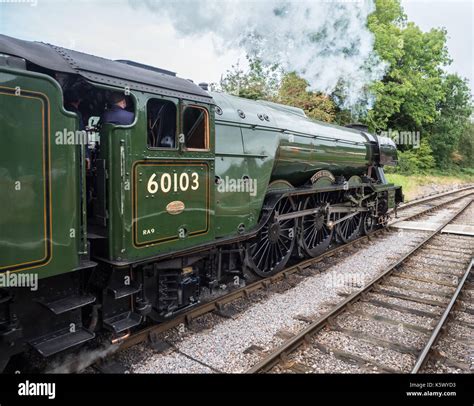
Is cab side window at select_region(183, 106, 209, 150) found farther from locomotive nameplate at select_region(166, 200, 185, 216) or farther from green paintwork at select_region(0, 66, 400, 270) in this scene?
locomotive nameplate at select_region(166, 200, 185, 216)

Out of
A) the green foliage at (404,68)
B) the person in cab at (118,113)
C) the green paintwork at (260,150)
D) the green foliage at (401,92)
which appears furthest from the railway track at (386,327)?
the green foliage at (404,68)

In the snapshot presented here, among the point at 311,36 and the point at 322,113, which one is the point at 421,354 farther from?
the point at 322,113

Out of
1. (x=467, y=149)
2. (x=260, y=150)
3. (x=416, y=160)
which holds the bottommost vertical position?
(x=260, y=150)

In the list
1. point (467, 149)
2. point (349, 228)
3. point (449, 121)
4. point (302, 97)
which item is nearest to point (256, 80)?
point (302, 97)

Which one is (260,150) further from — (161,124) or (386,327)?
(386,327)

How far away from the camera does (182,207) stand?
4.52m

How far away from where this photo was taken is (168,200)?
431 centimetres

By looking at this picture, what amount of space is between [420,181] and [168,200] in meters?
29.9

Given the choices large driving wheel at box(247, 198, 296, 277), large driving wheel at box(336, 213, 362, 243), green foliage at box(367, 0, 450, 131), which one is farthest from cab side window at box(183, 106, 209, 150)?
green foliage at box(367, 0, 450, 131)

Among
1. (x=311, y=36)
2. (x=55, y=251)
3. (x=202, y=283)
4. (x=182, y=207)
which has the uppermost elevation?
(x=311, y=36)

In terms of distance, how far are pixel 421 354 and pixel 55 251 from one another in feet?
13.7

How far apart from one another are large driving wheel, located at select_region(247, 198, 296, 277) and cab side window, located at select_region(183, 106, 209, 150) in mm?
2253

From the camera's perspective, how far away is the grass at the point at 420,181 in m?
24.0
